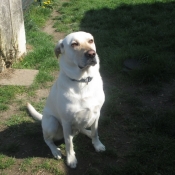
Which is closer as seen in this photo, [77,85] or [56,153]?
[77,85]

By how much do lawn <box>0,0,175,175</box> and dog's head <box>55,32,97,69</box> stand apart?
43.1 inches

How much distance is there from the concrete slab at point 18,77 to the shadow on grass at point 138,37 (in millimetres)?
1219

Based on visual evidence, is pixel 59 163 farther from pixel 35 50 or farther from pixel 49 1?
pixel 49 1

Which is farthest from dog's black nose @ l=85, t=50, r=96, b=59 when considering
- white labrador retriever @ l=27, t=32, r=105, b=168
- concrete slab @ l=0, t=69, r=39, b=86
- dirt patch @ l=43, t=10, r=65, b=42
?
dirt patch @ l=43, t=10, r=65, b=42

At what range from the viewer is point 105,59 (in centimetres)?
559

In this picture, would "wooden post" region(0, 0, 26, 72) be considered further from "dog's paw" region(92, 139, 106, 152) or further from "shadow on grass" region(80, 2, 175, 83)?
Result: "dog's paw" region(92, 139, 106, 152)

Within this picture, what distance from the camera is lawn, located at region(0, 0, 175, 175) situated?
3414 millimetres

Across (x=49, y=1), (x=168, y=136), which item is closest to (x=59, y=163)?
(x=168, y=136)

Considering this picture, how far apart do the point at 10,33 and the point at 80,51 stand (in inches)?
108

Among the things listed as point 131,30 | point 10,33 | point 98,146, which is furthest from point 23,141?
point 131,30

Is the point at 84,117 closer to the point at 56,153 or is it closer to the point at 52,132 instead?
the point at 52,132

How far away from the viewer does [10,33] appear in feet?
17.7

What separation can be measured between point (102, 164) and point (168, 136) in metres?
0.88

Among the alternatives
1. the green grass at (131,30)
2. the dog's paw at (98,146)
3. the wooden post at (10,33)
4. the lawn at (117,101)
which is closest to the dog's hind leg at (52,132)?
the lawn at (117,101)
